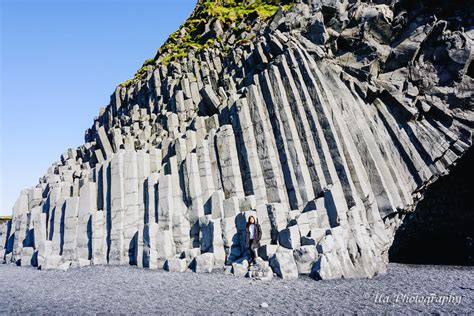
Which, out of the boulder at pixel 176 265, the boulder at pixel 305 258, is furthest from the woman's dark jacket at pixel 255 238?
the boulder at pixel 176 265

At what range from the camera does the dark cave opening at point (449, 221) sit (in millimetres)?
19750

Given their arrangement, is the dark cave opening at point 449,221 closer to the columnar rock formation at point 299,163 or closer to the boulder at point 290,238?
the columnar rock formation at point 299,163

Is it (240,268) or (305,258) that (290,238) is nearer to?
(305,258)

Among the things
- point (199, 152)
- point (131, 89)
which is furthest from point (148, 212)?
point (131, 89)

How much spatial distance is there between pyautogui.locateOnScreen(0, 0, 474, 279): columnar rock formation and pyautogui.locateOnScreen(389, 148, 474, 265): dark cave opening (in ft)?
13.9

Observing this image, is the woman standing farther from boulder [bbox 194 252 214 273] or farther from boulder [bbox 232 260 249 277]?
boulder [bbox 194 252 214 273]

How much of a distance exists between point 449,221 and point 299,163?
11678 mm

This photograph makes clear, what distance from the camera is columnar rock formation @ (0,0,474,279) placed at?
13289mm

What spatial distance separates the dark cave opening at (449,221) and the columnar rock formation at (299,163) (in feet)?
13.9

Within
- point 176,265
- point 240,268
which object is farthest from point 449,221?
point 176,265

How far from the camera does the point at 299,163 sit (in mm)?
15188

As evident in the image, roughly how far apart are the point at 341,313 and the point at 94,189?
14127 mm

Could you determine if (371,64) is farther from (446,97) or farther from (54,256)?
(54,256)

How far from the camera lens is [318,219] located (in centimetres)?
1323
